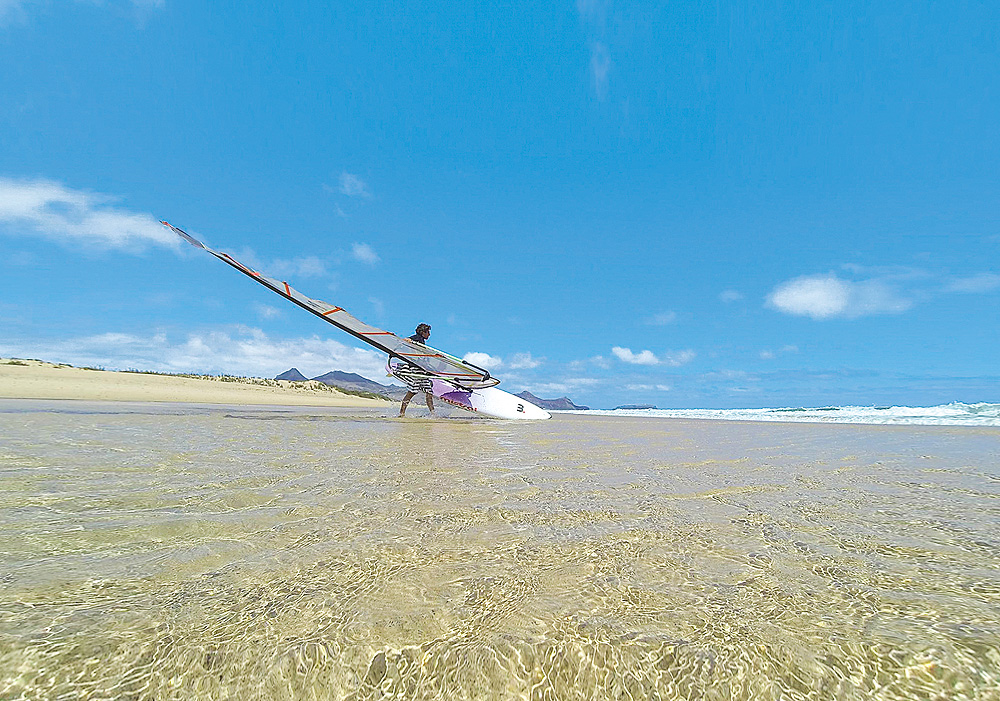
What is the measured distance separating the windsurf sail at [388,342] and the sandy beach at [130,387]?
35.6 feet

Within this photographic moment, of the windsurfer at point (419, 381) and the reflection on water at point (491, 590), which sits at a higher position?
the windsurfer at point (419, 381)

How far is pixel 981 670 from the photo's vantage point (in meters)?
1.15

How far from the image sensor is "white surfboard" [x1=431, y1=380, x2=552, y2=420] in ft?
41.6

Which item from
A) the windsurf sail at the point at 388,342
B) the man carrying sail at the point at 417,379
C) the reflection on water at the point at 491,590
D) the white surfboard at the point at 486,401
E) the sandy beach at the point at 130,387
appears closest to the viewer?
the reflection on water at the point at 491,590

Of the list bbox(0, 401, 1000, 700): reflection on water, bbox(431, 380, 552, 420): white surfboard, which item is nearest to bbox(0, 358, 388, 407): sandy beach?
bbox(431, 380, 552, 420): white surfboard

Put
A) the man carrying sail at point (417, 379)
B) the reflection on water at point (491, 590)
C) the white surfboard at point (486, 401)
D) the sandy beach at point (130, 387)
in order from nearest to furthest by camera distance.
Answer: the reflection on water at point (491, 590) → the man carrying sail at point (417, 379) → the white surfboard at point (486, 401) → the sandy beach at point (130, 387)

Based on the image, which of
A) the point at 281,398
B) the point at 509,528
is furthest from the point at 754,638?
the point at 281,398

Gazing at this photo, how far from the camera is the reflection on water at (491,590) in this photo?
44.0 inches

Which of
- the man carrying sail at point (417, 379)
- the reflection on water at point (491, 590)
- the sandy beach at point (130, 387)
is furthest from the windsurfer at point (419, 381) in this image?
the sandy beach at point (130, 387)

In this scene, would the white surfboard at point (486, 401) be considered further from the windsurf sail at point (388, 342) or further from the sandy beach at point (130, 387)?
the sandy beach at point (130, 387)

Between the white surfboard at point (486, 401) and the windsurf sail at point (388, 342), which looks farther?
the white surfboard at point (486, 401)

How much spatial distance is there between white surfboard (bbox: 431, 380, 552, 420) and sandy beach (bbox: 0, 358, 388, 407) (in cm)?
1029

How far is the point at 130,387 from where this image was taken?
21812 millimetres

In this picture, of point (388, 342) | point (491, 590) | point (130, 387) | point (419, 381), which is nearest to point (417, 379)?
point (419, 381)
